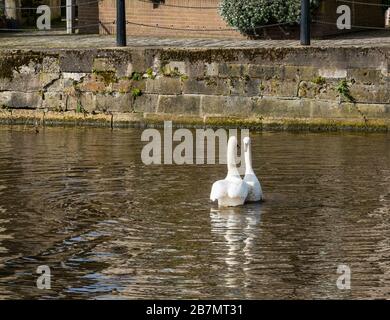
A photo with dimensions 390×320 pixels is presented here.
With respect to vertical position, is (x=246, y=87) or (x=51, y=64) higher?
(x=51, y=64)

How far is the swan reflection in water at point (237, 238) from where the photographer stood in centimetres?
1178

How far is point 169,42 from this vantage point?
25.3m

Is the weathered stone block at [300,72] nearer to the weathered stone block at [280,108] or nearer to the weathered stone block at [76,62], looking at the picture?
the weathered stone block at [280,108]

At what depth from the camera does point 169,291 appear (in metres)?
11.2

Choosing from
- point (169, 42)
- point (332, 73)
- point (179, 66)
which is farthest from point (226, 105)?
point (169, 42)

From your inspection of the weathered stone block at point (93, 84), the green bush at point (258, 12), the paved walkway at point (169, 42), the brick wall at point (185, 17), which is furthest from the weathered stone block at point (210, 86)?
the brick wall at point (185, 17)

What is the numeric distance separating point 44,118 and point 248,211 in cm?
929

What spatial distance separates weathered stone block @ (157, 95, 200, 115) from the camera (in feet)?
74.4

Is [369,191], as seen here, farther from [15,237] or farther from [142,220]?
[15,237]

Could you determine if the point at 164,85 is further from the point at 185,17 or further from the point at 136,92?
the point at 185,17

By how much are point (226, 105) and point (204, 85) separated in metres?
0.47

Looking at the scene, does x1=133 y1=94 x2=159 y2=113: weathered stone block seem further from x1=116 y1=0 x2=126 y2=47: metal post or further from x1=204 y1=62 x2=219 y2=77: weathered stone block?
x1=116 y1=0 x2=126 y2=47: metal post

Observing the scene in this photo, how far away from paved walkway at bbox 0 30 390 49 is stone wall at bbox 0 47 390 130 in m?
0.82

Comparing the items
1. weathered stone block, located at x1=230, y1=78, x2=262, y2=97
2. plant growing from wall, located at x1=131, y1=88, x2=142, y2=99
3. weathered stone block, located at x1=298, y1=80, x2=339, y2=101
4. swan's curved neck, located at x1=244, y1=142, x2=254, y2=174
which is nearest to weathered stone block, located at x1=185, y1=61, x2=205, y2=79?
weathered stone block, located at x1=230, y1=78, x2=262, y2=97
